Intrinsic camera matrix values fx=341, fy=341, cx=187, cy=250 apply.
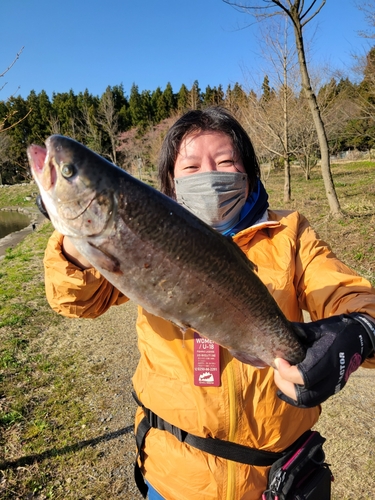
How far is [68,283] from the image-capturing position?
1.93 metres

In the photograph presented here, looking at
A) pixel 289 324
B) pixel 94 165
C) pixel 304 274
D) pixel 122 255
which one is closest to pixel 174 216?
pixel 122 255

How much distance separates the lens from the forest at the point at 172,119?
19859 millimetres

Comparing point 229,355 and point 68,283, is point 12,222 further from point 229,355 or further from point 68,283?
point 229,355

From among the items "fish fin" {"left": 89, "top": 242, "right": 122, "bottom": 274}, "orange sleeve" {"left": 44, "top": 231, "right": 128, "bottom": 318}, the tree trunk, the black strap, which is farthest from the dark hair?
the tree trunk

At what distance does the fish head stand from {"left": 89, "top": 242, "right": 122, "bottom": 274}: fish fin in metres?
0.10

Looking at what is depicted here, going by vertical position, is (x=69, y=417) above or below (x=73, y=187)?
below

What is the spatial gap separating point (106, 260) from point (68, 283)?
16.8 inches

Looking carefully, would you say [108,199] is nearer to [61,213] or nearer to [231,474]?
[61,213]

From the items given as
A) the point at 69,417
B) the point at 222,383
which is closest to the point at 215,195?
the point at 222,383

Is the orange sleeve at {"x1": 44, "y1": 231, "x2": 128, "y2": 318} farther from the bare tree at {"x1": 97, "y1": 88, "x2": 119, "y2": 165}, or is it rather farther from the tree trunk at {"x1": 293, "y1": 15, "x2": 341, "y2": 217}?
the bare tree at {"x1": 97, "y1": 88, "x2": 119, "y2": 165}

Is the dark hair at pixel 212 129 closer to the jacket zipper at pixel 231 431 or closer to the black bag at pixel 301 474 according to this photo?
the jacket zipper at pixel 231 431

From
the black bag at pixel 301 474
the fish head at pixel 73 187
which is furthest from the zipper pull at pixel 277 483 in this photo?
the fish head at pixel 73 187

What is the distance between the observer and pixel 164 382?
78.5 inches

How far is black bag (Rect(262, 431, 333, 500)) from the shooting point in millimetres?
1970
